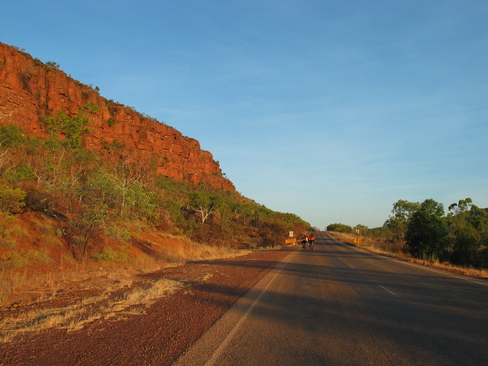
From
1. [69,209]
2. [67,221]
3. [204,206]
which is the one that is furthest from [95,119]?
[69,209]

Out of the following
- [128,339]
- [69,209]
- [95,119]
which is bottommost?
[128,339]

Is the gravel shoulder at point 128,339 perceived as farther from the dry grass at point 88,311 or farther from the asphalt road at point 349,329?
the asphalt road at point 349,329

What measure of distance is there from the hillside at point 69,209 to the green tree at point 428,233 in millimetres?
16520

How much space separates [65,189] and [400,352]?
43.4ft

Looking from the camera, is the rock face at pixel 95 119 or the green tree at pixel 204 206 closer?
the green tree at pixel 204 206

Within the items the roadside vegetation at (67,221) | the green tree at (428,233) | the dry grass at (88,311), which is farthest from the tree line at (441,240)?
the dry grass at (88,311)

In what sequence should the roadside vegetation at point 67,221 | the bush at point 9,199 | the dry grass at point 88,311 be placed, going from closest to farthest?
1. the dry grass at point 88,311
2. the roadside vegetation at point 67,221
3. the bush at point 9,199

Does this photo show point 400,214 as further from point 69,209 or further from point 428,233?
point 69,209

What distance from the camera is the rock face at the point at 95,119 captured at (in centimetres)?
5550

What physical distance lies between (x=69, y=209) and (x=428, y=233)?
89.5ft

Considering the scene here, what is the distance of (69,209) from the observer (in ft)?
50.3

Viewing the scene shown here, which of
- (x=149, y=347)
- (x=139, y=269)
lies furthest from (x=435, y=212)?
(x=149, y=347)

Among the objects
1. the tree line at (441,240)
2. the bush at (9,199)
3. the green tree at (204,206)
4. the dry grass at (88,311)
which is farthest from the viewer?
the green tree at (204,206)

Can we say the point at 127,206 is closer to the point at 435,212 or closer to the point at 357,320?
the point at 357,320
